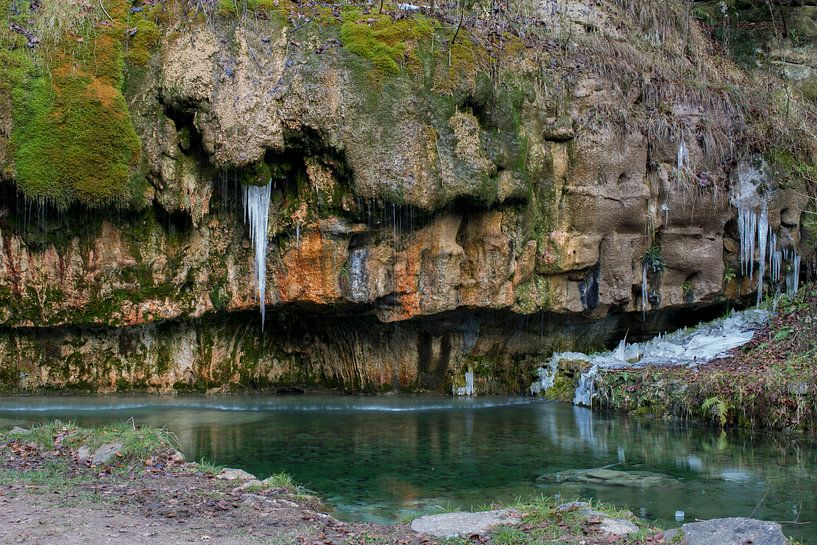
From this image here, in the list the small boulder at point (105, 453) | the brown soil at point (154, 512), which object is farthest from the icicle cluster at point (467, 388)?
the small boulder at point (105, 453)

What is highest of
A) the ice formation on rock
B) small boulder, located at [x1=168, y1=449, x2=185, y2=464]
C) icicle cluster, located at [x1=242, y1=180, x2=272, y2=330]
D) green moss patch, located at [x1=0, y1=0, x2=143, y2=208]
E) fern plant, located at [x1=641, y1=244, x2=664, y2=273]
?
green moss patch, located at [x1=0, y1=0, x2=143, y2=208]

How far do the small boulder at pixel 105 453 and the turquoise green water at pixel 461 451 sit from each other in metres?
1.57

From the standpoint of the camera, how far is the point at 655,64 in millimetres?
19734

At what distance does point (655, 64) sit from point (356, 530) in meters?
15.5

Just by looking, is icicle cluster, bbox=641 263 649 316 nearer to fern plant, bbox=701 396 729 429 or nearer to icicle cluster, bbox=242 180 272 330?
fern plant, bbox=701 396 729 429

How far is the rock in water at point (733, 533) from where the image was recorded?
21.7ft

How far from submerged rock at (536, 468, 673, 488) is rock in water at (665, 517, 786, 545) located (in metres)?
3.13

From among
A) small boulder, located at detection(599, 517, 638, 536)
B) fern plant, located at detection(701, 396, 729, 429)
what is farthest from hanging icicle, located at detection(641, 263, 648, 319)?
small boulder, located at detection(599, 517, 638, 536)

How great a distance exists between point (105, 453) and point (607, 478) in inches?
242

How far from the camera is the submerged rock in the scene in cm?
1021

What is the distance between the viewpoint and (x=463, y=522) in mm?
7621

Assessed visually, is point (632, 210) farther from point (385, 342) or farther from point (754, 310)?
point (385, 342)

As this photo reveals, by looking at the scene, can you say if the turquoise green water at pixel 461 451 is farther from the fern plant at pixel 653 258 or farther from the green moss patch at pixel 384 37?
the green moss patch at pixel 384 37

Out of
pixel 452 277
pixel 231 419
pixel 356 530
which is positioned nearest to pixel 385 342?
pixel 452 277
